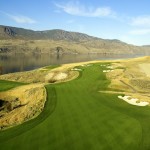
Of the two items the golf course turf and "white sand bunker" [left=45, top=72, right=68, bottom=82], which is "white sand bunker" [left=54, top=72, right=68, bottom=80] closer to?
"white sand bunker" [left=45, top=72, right=68, bottom=82]

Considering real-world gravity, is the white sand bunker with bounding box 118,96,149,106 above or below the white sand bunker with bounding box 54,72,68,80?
above

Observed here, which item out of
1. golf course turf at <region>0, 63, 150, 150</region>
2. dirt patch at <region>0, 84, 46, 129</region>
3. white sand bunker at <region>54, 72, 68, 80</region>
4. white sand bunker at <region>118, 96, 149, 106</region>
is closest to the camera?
golf course turf at <region>0, 63, 150, 150</region>

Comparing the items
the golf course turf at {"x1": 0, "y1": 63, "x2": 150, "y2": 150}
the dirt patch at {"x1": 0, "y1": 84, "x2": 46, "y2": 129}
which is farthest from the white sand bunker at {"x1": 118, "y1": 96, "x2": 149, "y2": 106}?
the dirt patch at {"x1": 0, "y1": 84, "x2": 46, "y2": 129}

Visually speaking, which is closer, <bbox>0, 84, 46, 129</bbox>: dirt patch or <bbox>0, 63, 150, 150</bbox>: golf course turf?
<bbox>0, 63, 150, 150</bbox>: golf course turf

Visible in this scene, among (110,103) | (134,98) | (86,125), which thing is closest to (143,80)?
(134,98)

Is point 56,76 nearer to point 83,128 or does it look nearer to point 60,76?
point 60,76

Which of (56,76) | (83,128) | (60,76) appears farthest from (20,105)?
(56,76)
